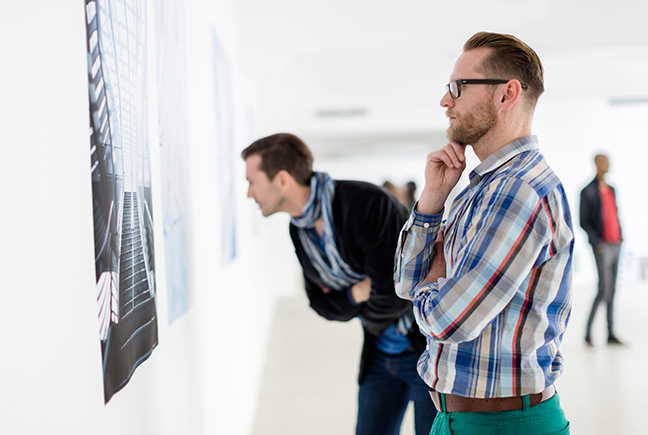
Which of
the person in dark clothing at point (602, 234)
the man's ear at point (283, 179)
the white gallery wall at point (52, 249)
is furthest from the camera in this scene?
the person in dark clothing at point (602, 234)

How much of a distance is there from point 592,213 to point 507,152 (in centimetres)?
473

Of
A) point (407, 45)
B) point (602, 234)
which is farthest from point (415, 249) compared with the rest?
point (602, 234)

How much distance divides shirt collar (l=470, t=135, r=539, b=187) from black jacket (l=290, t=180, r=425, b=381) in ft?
2.49

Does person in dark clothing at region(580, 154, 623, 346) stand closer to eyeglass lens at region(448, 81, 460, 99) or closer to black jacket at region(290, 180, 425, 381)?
black jacket at region(290, 180, 425, 381)

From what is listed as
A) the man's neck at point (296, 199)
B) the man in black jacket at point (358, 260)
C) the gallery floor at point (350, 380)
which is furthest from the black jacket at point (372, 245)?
the gallery floor at point (350, 380)

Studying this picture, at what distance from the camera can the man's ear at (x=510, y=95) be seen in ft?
4.03

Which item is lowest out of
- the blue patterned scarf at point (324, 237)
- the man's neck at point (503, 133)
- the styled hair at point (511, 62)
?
the blue patterned scarf at point (324, 237)

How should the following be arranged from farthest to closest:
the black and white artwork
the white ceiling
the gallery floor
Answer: the white ceiling, the gallery floor, the black and white artwork

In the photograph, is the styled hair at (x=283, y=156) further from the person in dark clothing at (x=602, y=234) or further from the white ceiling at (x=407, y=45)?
the person in dark clothing at (x=602, y=234)

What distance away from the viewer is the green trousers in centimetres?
117

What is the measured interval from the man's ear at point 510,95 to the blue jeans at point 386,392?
1096 millimetres

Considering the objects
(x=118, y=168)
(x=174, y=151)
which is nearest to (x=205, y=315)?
(x=174, y=151)

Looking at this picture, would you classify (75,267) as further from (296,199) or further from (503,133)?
(296,199)

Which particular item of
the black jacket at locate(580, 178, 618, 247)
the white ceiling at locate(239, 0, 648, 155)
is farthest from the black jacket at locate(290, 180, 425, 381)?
the black jacket at locate(580, 178, 618, 247)
